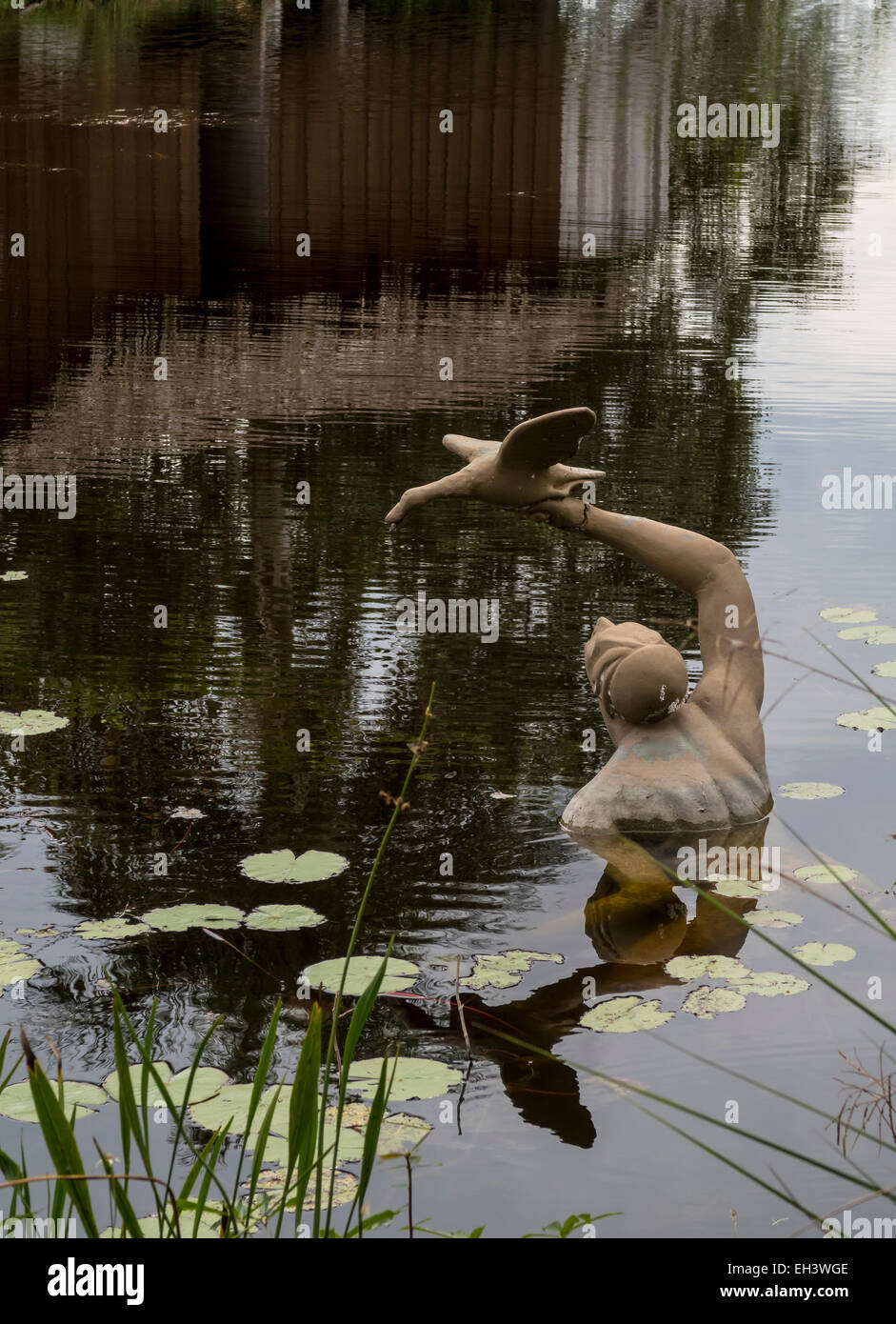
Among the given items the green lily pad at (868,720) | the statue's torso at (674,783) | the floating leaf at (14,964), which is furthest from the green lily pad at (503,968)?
the green lily pad at (868,720)

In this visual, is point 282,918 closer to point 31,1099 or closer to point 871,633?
point 31,1099

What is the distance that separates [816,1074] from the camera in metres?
3.60

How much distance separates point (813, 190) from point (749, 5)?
2021 centimetres

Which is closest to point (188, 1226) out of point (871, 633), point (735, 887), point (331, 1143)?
point (331, 1143)

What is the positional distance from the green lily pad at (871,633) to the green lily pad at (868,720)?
542mm

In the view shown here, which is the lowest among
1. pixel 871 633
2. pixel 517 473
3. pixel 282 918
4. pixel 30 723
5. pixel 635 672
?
pixel 282 918

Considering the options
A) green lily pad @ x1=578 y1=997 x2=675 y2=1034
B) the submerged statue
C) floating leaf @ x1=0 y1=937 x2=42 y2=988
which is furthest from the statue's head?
floating leaf @ x1=0 y1=937 x2=42 y2=988

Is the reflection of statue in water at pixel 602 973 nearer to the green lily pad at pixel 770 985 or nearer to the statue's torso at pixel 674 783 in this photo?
the statue's torso at pixel 674 783

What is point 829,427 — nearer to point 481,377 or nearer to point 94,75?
point 481,377

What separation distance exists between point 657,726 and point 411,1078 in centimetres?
169

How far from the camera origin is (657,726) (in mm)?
4754

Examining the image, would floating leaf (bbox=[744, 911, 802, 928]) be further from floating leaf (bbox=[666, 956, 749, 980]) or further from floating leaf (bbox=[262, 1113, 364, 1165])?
floating leaf (bbox=[262, 1113, 364, 1165])

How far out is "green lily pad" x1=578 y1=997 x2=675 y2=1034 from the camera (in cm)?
376
